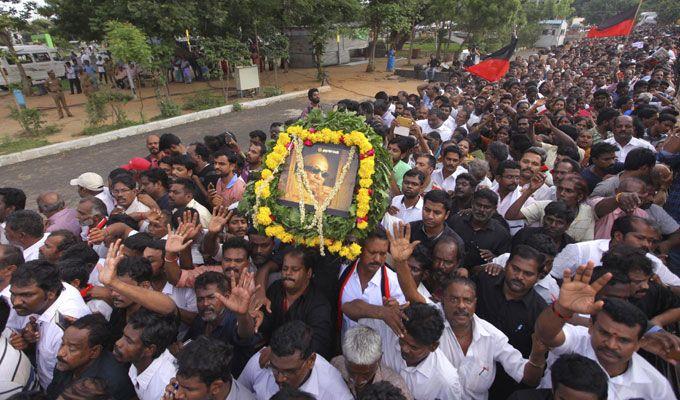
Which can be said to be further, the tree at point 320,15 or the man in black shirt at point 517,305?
the tree at point 320,15

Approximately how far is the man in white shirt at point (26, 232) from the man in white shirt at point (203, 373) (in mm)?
2851

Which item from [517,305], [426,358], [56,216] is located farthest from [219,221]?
[517,305]

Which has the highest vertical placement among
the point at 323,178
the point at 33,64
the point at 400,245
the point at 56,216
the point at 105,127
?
the point at 33,64

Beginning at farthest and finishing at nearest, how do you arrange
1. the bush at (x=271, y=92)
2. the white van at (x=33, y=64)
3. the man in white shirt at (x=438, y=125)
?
the white van at (x=33, y=64), the bush at (x=271, y=92), the man in white shirt at (x=438, y=125)

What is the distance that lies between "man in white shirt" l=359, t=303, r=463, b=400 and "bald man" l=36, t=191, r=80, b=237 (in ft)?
14.6

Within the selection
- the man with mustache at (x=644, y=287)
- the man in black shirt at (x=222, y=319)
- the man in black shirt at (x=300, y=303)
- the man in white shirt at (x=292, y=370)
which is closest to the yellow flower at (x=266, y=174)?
the man in black shirt at (x=300, y=303)

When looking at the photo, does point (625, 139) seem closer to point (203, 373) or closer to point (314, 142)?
point (314, 142)

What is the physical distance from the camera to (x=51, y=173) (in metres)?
10.8

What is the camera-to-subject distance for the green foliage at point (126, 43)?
41.8ft

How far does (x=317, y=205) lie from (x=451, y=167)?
325 cm

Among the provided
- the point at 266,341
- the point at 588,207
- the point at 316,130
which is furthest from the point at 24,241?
the point at 588,207

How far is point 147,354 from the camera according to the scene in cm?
296

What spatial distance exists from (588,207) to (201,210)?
4.50m

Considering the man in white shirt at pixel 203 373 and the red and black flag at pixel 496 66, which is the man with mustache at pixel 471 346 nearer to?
the man in white shirt at pixel 203 373
